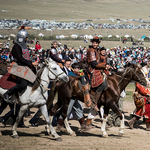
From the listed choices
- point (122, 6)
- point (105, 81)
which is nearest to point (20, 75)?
point (105, 81)

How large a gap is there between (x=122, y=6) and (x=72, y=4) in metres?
26.9

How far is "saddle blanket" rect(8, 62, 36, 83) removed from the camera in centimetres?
727

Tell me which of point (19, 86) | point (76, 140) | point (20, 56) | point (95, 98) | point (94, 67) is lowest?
point (76, 140)

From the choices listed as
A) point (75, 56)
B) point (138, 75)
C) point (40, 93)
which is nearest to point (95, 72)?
point (138, 75)

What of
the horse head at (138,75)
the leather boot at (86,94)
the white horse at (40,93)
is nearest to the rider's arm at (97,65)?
the leather boot at (86,94)

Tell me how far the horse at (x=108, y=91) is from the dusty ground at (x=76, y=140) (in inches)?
15.9

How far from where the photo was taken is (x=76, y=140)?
7539 millimetres

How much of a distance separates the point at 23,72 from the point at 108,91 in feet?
9.12

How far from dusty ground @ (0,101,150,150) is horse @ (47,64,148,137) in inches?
15.9

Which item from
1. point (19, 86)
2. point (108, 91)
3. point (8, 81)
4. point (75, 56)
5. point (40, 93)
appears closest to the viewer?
point (19, 86)

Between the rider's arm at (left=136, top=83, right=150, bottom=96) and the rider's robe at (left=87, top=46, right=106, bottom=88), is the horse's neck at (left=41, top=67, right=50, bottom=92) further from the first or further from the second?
the rider's arm at (left=136, top=83, right=150, bottom=96)

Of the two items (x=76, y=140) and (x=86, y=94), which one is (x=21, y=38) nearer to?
(x=86, y=94)

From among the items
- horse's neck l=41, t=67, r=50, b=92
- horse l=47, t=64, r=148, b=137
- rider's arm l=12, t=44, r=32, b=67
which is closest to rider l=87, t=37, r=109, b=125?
horse l=47, t=64, r=148, b=137

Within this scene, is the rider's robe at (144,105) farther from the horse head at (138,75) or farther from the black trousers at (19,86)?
the black trousers at (19,86)
